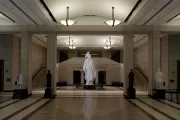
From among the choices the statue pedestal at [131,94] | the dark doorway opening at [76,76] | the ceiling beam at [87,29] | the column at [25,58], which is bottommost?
the statue pedestal at [131,94]

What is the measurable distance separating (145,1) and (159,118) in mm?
4516

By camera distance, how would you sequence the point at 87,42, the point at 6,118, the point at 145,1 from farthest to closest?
1. the point at 87,42
2. the point at 145,1
3. the point at 6,118

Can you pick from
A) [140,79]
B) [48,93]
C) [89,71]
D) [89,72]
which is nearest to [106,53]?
[140,79]

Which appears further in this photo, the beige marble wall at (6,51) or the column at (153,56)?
the beige marble wall at (6,51)

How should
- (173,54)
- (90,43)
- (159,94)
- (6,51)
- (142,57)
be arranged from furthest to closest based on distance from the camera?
(142,57), (90,43), (6,51), (173,54), (159,94)

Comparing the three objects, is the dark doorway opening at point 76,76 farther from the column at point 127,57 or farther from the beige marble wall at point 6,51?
the column at point 127,57

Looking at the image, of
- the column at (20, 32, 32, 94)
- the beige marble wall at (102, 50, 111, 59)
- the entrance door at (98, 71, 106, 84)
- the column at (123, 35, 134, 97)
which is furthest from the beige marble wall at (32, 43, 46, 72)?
the column at (123, 35, 134, 97)

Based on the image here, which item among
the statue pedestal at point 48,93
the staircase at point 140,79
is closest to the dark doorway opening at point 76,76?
the staircase at point 140,79

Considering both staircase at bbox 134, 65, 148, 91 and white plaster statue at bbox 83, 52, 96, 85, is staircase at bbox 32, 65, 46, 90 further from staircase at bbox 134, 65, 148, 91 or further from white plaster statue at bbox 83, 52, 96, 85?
staircase at bbox 134, 65, 148, 91

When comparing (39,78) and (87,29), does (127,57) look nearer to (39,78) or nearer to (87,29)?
(87,29)

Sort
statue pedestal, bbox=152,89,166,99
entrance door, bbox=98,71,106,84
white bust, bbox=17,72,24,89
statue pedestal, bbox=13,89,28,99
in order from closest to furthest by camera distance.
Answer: statue pedestal, bbox=13,89,28,99
statue pedestal, bbox=152,89,166,99
white bust, bbox=17,72,24,89
entrance door, bbox=98,71,106,84

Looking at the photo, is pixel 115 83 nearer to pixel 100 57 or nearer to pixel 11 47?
pixel 100 57

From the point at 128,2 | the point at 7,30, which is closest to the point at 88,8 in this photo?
the point at 128,2

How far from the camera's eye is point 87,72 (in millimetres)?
20078
